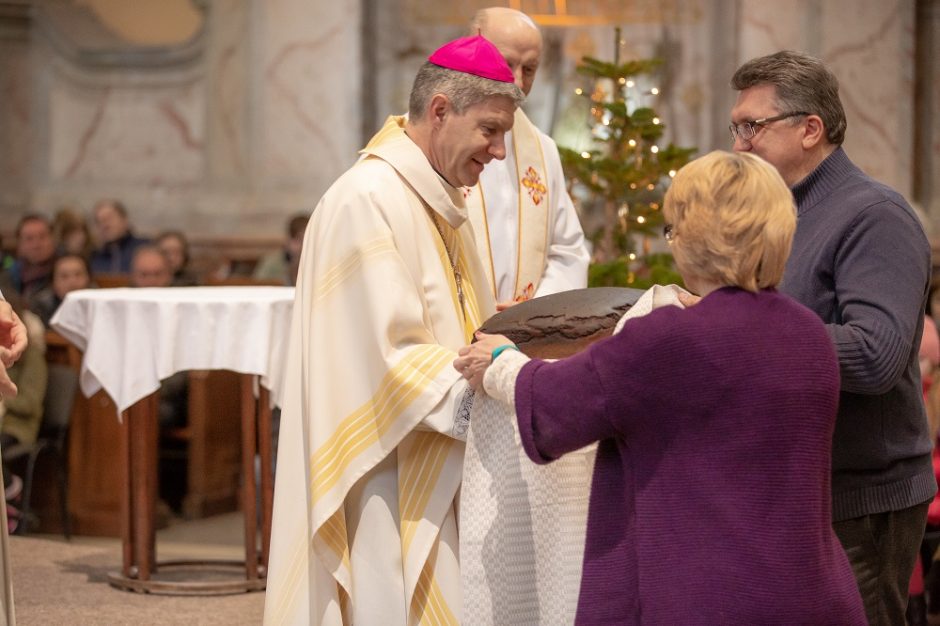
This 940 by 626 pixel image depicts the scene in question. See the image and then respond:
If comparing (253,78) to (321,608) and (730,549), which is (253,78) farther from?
(730,549)

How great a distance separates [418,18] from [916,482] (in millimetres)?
8563

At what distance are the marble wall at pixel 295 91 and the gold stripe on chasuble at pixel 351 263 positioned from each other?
21.8ft

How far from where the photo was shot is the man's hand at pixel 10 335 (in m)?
3.45

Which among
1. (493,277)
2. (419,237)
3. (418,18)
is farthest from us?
(418,18)

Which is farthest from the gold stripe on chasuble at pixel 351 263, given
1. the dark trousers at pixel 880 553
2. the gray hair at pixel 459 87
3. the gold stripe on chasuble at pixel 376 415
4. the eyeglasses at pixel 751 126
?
the dark trousers at pixel 880 553

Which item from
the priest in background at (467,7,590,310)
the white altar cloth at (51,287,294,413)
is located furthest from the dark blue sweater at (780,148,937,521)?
the white altar cloth at (51,287,294,413)

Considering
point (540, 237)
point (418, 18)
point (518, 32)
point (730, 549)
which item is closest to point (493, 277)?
point (540, 237)

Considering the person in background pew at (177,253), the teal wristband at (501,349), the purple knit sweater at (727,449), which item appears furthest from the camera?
the person in background pew at (177,253)

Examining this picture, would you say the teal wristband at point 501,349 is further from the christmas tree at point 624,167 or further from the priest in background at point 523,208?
the christmas tree at point 624,167

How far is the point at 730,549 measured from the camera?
2.33 meters

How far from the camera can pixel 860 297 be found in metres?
2.76

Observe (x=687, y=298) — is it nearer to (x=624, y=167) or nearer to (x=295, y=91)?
(x=624, y=167)

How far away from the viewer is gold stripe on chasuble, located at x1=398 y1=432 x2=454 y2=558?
3.16 meters

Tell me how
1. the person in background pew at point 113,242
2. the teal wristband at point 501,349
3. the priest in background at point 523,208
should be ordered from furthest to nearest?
1. the person in background pew at point 113,242
2. the priest in background at point 523,208
3. the teal wristband at point 501,349
